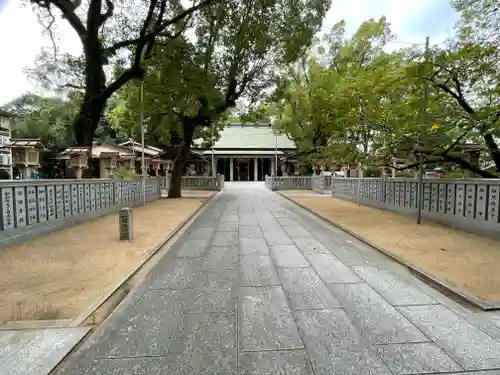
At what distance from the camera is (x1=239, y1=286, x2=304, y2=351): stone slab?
2.91m

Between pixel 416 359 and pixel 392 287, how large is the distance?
5.91 ft

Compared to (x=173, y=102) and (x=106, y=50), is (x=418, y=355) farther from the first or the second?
(x=173, y=102)

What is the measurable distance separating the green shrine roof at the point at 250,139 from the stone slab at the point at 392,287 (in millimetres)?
31877

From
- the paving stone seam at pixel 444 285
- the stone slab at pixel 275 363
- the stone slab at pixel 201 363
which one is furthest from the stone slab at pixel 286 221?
the stone slab at pixel 201 363

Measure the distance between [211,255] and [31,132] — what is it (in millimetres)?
33415

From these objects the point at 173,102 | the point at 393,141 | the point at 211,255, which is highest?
the point at 173,102

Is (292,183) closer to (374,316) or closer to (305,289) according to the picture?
(305,289)

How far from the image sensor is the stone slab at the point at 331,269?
4.70 metres

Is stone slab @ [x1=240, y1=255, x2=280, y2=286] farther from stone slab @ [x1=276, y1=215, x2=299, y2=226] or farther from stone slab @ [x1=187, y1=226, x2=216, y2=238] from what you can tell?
stone slab @ [x1=276, y1=215, x2=299, y2=226]

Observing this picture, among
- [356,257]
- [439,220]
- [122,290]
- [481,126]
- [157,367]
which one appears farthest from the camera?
[439,220]

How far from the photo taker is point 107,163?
16484mm

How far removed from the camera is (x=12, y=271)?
4.80 metres

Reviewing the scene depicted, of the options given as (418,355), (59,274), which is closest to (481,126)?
(418,355)

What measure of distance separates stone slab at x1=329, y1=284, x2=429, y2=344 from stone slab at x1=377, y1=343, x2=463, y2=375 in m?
0.12
